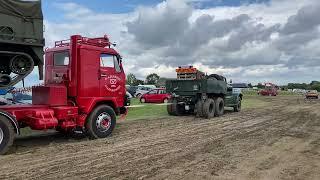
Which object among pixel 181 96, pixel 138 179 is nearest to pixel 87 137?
pixel 138 179

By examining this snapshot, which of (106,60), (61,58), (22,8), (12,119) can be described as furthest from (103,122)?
(22,8)

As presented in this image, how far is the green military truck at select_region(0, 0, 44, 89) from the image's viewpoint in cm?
1103

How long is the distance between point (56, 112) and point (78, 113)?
0.86 m

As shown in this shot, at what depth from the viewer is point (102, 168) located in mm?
9047

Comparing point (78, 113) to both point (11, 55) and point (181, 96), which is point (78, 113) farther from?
point (181, 96)

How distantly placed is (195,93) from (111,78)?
29.5ft

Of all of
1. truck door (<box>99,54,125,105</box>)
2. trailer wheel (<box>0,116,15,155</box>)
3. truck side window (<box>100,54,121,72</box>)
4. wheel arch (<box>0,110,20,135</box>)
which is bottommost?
trailer wheel (<box>0,116,15,155</box>)

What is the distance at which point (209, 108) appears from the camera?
22109 mm

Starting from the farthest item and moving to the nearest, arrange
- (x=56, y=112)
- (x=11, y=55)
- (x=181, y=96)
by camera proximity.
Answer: (x=181, y=96) < (x=56, y=112) < (x=11, y=55)

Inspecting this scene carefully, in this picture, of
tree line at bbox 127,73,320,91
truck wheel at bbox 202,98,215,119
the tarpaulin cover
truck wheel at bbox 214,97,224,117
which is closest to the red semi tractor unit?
the tarpaulin cover

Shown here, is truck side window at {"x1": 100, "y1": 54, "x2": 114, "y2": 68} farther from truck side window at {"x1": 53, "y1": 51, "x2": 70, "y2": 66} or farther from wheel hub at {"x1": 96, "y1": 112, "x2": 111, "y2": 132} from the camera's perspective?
wheel hub at {"x1": 96, "y1": 112, "x2": 111, "y2": 132}

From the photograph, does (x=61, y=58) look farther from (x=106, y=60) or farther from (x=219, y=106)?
(x=219, y=106)

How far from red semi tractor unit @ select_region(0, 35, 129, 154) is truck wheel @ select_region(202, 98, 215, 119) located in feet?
25.4

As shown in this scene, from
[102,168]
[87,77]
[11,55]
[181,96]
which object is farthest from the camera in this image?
[181,96]
